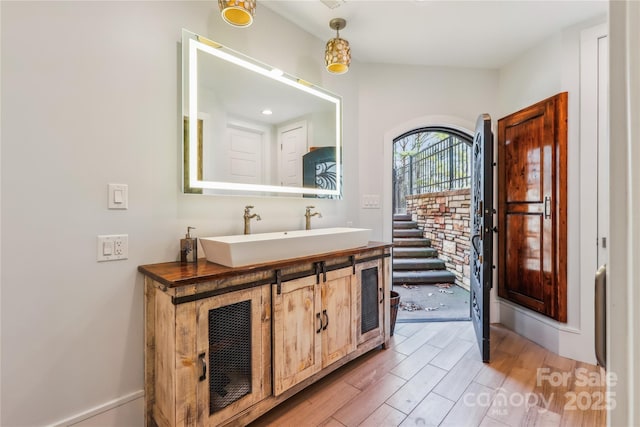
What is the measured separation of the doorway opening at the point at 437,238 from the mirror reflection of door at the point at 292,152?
3.72 feet

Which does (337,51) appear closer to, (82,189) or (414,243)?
(82,189)

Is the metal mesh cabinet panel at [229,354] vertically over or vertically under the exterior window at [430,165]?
under

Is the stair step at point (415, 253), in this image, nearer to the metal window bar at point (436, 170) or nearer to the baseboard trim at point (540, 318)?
the metal window bar at point (436, 170)

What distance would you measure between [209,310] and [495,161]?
2.92 meters

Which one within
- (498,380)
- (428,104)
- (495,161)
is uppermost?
A: (428,104)

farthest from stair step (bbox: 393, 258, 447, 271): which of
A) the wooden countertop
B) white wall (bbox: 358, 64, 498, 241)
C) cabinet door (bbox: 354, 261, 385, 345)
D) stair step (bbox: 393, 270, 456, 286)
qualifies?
the wooden countertop

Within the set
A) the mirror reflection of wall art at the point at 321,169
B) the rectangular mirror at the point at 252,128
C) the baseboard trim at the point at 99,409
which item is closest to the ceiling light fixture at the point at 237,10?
the rectangular mirror at the point at 252,128

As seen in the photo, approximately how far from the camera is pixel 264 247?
1545 mm

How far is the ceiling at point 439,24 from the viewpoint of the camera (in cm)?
204

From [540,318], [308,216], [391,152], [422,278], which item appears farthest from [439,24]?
[422,278]

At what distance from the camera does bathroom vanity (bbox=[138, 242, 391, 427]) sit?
1.27 m

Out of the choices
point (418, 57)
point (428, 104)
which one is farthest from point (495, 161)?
point (418, 57)

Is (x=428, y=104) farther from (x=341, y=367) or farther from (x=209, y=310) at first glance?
(x=209, y=310)

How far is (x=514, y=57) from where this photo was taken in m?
2.74
